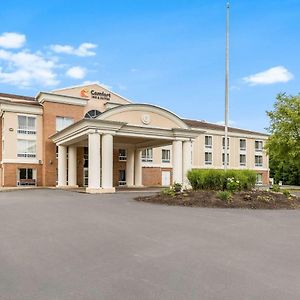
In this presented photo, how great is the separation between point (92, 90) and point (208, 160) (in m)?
19.7

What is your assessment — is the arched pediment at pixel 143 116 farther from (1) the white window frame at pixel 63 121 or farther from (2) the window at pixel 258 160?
(2) the window at pixel 258 160

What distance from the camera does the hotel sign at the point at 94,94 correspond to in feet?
125

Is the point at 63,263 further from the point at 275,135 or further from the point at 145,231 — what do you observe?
the point at 275,135

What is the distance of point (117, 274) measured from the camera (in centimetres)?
526

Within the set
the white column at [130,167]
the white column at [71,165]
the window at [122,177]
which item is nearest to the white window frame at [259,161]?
the window at [122,177]

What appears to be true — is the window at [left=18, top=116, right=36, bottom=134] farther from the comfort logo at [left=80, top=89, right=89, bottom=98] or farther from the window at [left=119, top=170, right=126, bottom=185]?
the window at [left=119, top=170, right=126, bottom=185]

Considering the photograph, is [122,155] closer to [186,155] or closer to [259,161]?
[186,155]

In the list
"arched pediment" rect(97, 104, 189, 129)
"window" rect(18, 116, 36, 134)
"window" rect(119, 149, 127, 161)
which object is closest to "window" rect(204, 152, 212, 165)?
"window" rect(119, 149, 127, 161)

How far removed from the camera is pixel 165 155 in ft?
150

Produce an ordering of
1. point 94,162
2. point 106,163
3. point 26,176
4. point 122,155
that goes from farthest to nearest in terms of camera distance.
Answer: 1. point 122,155
2. point 26,176
3. point 106,163
4. point 94,162

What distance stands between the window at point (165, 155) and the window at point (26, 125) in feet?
53.8

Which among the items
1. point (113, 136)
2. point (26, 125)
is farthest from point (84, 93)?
point (113, 136)

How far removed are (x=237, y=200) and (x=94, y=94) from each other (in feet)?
87.4

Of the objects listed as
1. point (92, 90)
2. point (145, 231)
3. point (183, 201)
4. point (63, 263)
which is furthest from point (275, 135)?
point (63, 263)
